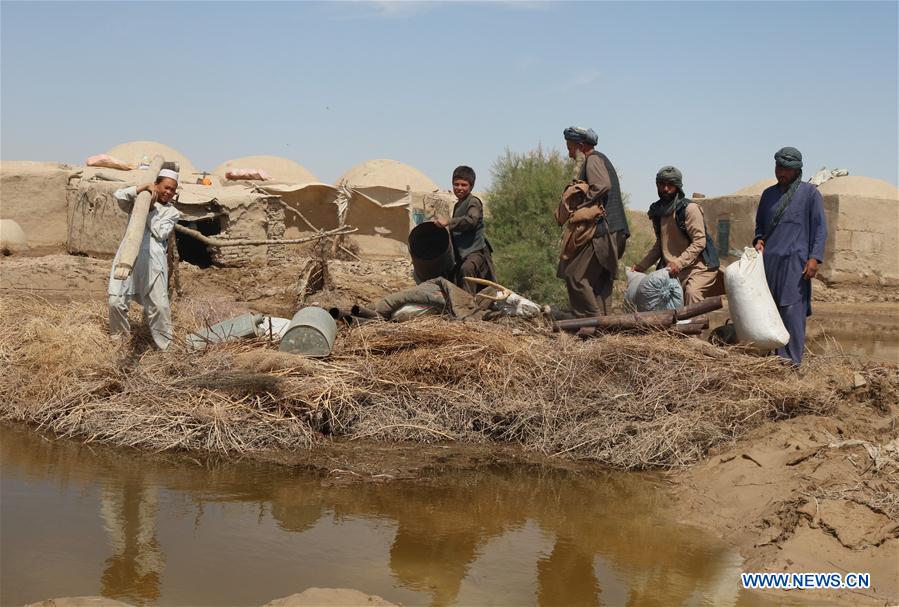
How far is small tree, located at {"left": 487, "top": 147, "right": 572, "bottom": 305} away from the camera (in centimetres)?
1333

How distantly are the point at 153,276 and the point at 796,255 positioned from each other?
4.45 metres

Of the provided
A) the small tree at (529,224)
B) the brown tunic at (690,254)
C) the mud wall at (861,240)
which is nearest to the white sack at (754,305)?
the brown tunic at (690,254)

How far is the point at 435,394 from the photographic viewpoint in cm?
589

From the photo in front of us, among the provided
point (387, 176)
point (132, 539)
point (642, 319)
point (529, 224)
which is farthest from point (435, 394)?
point (387, 176)

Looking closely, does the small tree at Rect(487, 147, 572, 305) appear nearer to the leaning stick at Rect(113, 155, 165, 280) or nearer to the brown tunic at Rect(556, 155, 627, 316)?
the brown tunic at Rect(556, 155, 627, 316)

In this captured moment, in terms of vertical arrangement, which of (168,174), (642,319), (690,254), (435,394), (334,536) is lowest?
(334,536)

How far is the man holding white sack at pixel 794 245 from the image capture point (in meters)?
6.27

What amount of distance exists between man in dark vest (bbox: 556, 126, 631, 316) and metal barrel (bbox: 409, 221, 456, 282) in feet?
3.65

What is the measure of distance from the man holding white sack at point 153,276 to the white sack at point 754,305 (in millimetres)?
3873

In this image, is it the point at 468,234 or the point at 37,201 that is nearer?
the point at 468,234

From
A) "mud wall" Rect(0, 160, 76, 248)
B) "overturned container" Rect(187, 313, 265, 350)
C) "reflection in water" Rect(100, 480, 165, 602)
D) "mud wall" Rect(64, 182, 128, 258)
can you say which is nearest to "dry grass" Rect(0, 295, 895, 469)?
"overturned container" Rect(187, 313, 265, 350)

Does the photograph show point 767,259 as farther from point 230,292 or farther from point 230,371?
point 230,292

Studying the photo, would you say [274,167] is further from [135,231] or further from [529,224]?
[135,231]

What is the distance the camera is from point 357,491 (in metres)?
4.85
